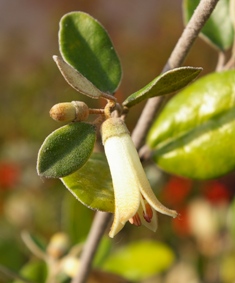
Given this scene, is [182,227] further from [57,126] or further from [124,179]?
[124,179]

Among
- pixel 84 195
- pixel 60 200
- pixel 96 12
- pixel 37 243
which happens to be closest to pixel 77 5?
pixel 96 12

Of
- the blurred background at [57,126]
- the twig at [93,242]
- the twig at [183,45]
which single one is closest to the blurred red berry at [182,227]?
the blurred background at [57,126]

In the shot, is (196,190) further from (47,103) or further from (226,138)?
(226,138)

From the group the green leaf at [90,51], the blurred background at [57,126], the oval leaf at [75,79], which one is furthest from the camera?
the blurred background at [57,126]

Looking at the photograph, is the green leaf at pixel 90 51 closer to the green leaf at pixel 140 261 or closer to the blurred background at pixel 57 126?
the blurred background at pixel 57 126

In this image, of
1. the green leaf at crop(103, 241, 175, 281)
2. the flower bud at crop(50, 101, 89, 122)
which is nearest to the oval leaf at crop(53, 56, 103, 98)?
the flower bud at crop(50, 101, 89, 122)

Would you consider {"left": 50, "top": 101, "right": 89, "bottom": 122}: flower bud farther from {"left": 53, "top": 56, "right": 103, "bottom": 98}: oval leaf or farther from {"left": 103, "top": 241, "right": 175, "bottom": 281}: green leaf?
{"left": 103, "top": 241, "right": 175, "bottom": 281}: green leaf

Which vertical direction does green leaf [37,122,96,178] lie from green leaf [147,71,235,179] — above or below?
above
